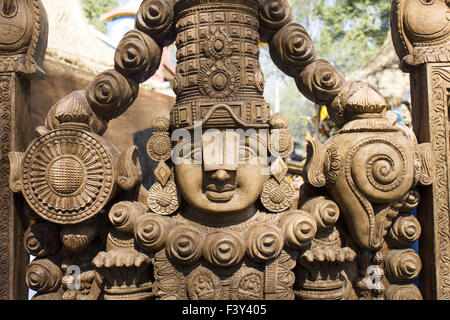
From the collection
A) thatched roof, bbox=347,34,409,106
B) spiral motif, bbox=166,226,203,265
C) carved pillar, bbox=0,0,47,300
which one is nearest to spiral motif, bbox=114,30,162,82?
carved pillar, bbox=0,0,47,300

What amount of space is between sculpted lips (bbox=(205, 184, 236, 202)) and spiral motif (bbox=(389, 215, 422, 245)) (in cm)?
120

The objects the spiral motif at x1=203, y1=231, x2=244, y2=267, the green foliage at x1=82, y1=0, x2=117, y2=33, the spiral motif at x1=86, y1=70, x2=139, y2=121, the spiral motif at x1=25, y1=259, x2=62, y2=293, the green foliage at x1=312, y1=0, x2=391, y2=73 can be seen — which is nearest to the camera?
the spiral motif at x1=203, y1=231, x2=244, y2=267

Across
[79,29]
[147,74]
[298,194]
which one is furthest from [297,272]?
[79,29]

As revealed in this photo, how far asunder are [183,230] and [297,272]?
2.83ft

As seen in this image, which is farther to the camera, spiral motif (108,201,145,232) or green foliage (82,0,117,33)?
green foliage (82,0,117,33)

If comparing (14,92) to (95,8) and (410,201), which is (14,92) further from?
(95,8)

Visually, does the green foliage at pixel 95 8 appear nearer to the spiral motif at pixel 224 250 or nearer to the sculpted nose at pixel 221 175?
the sculpted nose at pixel 221 175

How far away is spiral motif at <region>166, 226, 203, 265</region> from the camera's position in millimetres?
2588

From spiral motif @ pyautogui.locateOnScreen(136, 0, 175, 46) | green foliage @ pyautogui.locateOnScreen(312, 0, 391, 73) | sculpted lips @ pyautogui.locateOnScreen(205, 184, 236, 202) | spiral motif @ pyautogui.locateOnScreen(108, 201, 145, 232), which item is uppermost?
green foliage @ pyautogui.locateOnScreen(312, 0, 391, 73)

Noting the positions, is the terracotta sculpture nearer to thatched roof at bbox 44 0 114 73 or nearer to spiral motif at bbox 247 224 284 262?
spiral motif at bbox 247 224 284 262

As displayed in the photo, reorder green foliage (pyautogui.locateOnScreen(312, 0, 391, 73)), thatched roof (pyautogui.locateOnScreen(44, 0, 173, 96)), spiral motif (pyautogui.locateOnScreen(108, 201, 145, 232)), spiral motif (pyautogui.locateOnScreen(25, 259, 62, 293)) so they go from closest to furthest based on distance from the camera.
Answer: spiral motif (pyautogui.locateOnScreen(108, 201, 145, 232)) → spiral motif (pyautogui.locateOnScreen(25, 259, 62, 293)) → thatched roof (pyautogui.locateOnScreen(44, 0, 173, 96)) → green foliage (pyautogui.locateOnScreen(312, 0, 391, 73))

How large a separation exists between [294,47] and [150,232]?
1633mm

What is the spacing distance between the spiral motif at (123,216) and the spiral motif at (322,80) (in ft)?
5.03

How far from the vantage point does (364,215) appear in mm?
2744
